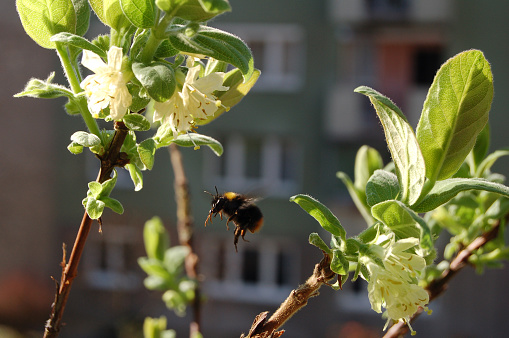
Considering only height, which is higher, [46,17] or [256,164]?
[46,17]

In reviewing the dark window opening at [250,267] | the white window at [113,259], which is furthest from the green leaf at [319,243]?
the white window at [113,259]

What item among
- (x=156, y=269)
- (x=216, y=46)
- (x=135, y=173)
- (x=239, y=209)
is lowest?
(x=156, y=269)

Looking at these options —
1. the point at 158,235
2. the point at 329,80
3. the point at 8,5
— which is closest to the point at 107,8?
the point at 158,235

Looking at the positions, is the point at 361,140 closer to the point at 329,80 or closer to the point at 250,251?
the point at 329,80

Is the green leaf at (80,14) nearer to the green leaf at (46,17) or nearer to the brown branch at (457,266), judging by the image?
the green leaf at (46,17)

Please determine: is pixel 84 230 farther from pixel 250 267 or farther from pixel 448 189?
pixel 250 267

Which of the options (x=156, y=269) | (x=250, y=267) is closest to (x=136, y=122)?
(x=156, y=269)

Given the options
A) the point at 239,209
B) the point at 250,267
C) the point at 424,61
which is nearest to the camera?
the point at 239,209
